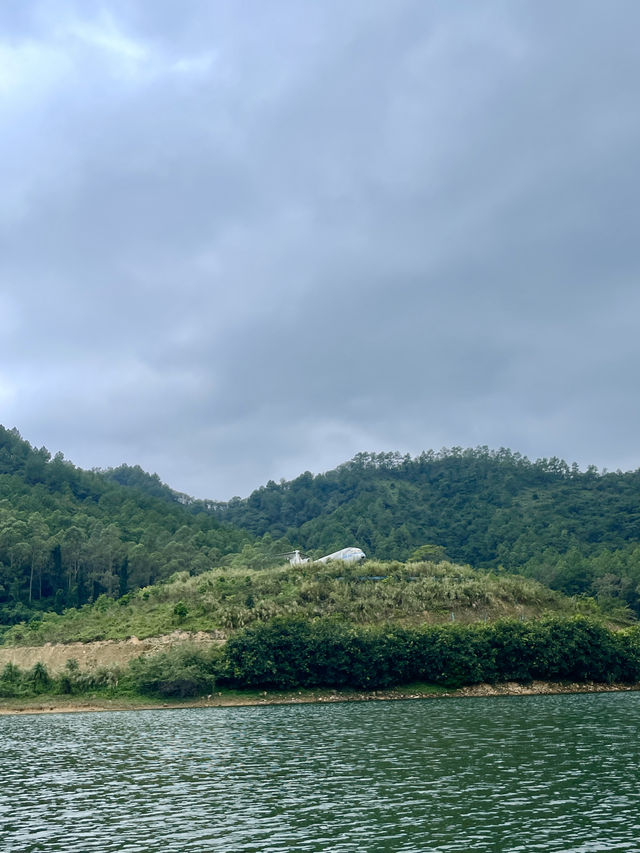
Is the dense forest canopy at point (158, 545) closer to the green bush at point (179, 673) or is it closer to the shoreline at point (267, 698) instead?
the shoreline at point (267, 698)

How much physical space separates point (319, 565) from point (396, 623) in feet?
71.7

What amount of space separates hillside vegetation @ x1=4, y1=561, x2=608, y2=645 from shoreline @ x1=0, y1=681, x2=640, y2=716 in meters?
9.84

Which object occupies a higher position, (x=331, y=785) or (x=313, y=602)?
(x=313, y=602)

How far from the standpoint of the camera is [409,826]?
23734mm

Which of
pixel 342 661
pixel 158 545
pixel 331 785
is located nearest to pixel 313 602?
pixel 342 661

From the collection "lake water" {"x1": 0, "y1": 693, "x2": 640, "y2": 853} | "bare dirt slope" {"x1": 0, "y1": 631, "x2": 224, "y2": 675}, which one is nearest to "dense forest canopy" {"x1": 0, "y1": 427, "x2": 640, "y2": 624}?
"bare dirt slope" {"x1": 0, "y1": 631, "x2": 224, "y2": 675}

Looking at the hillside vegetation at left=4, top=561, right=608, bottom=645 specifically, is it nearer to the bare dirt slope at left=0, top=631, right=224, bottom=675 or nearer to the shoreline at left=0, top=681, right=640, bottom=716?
the bare dirt slope at left=0, top=631, right=224, bottom=675

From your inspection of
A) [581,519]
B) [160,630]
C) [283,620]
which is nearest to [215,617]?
[160,630]

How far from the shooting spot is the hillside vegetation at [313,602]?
3327 inches

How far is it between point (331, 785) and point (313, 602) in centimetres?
5903

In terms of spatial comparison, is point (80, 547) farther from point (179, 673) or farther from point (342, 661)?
point (342, 661)

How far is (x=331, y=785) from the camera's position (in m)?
30.4

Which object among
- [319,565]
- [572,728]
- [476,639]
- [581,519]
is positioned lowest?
[572,728]

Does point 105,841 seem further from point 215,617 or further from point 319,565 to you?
point 319,565
